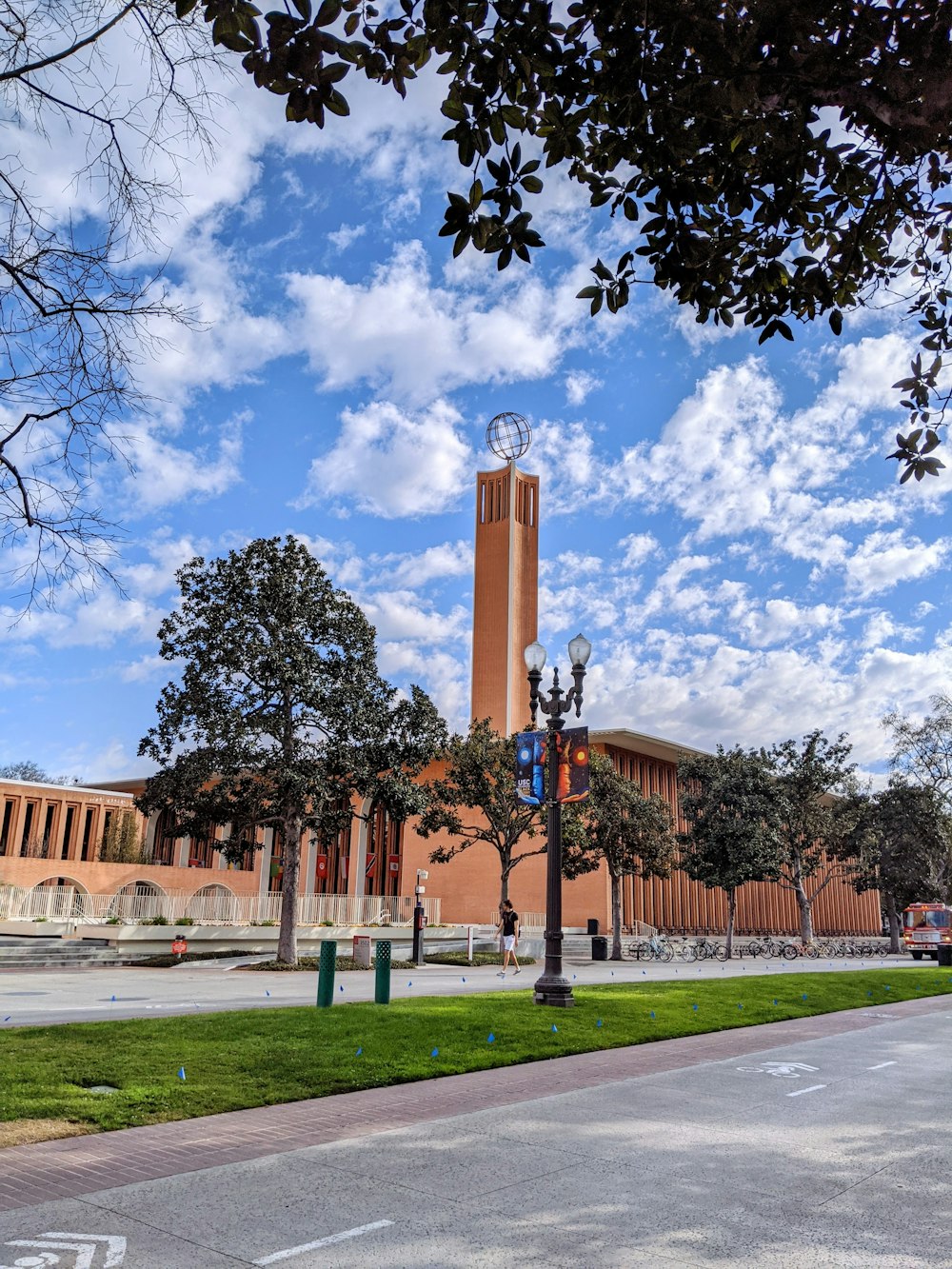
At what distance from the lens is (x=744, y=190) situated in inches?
288

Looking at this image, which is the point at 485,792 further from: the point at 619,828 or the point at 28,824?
the point at 28,824

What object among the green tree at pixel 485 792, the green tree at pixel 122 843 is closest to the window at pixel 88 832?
the green tree at pixel 122 843

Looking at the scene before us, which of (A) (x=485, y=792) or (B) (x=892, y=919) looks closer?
(A) (x=485, y=792)

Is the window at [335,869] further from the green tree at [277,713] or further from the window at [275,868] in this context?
the green tree at [277,713]

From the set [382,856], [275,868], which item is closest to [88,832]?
[275,868]

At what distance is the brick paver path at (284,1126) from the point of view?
19.5ft

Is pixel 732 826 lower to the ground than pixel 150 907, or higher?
higher

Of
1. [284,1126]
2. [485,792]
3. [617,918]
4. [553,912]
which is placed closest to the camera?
[284,1126]

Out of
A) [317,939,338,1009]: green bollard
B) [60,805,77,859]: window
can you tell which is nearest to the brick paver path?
[317,939,338,1009]: green bollard

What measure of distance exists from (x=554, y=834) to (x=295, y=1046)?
Answer: 646 cm

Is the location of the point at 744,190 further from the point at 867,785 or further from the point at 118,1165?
the point at 867,785

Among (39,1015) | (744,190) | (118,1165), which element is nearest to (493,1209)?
(118,1165)

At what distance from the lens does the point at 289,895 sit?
2766cm

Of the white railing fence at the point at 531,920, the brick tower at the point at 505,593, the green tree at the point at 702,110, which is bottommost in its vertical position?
the white railing fence at the point at 531,920
